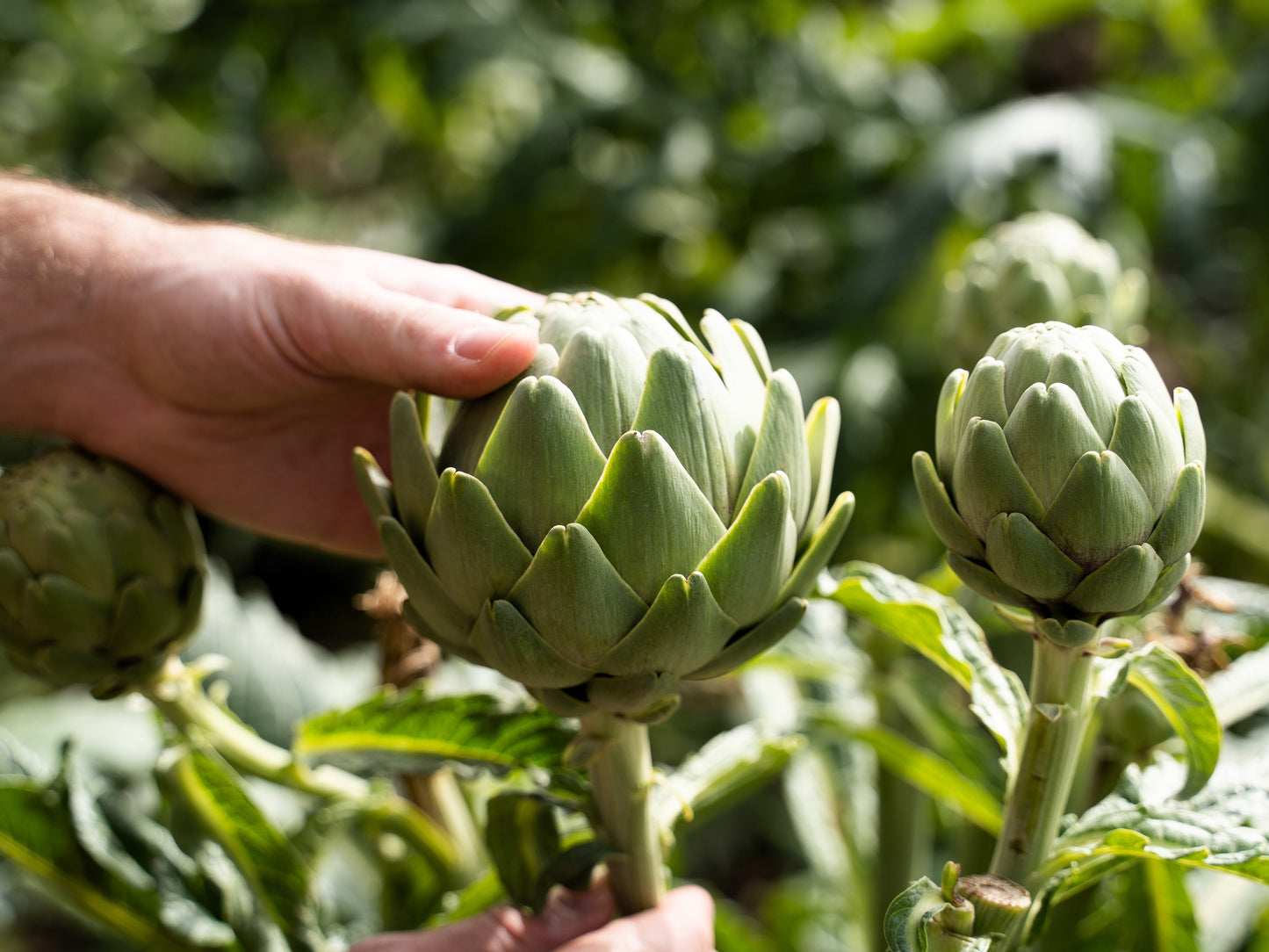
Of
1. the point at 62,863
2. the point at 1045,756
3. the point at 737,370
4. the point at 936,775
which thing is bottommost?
the point at 62,863

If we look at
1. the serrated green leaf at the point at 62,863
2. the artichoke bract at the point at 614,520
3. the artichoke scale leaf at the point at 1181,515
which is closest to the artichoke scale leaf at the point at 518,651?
the artichoke bract at the point at 614,520

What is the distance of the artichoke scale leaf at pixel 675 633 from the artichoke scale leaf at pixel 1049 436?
0.38 ft

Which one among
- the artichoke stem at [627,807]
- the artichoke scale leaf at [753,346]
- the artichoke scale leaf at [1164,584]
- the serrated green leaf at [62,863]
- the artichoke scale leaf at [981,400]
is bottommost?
the serrated green leaf at [62,863]

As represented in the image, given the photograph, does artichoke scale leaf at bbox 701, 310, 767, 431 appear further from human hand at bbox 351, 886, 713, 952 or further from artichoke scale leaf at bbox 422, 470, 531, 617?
human hand at bbox 351, 886, 713, 952

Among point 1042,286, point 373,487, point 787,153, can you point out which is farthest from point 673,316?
point 787,153

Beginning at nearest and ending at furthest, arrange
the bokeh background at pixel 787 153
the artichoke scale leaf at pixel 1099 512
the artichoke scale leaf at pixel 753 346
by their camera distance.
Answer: the artichoke scale leaf at pixel 1099 512 < the artichoke scale leaf at pixel 753 346 < the bokeh background at pixel 787 153

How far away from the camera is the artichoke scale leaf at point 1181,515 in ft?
1.17

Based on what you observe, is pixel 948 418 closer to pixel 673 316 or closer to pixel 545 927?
pixel 673 316

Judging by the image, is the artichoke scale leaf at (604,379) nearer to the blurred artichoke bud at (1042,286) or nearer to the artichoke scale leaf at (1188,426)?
the artichoke scale leaf at (1188,426)

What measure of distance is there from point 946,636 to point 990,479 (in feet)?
0.34

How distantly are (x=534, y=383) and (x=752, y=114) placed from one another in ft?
4.27

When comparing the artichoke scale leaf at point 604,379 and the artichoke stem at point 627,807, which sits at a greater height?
the artichoke scale leaf at point 604,379

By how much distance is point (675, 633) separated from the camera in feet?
1.27

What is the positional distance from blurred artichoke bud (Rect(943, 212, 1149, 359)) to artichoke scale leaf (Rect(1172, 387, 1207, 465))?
12.1 inches
